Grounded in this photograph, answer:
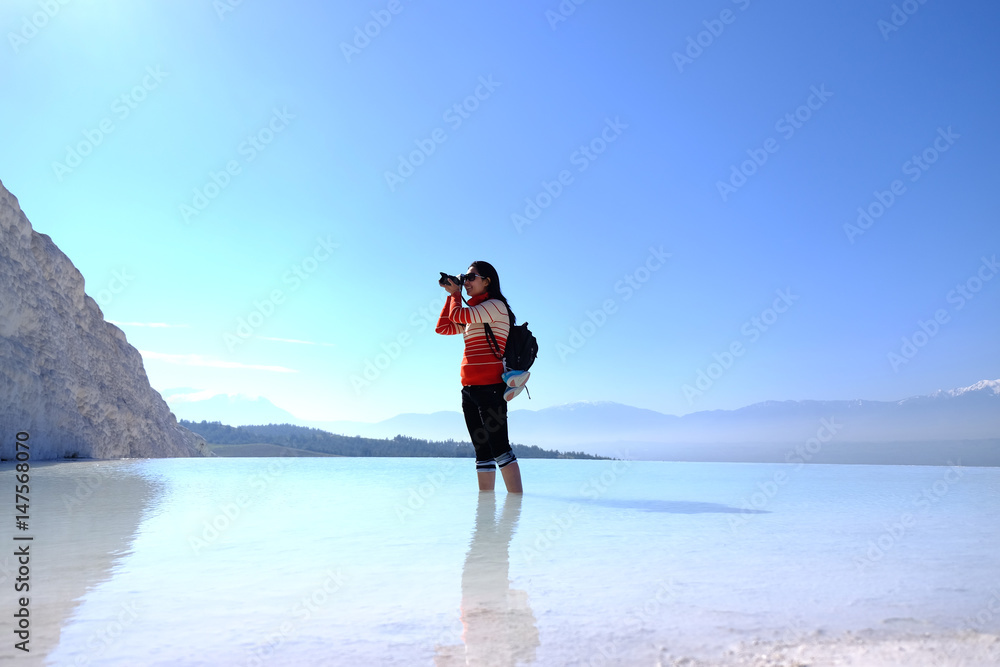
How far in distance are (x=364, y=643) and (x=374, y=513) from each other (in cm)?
277

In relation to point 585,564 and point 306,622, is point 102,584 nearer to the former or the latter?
point 306,622

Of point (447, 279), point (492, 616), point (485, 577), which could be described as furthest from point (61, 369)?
point (492, 616)

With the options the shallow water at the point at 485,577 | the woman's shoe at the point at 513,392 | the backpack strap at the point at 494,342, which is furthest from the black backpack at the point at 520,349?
the shallow water at the point at 485,577

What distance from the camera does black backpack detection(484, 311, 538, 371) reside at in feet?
18.3

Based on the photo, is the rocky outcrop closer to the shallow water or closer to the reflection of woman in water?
the shallow water

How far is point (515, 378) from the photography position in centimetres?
555

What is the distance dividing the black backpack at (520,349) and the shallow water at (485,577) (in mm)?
1224

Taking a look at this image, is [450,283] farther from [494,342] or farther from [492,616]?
[492,616]

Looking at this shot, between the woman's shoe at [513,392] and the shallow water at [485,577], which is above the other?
the woman's shoe at [513,392]

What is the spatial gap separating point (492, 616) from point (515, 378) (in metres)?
3.71

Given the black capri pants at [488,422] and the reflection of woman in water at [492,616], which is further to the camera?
the black capri pants at [488,422]

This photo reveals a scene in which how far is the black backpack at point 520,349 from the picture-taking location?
5.58 meters

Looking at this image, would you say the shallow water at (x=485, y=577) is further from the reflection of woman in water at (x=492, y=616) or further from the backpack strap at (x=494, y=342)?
the backpack strap at (x=494, y=342)

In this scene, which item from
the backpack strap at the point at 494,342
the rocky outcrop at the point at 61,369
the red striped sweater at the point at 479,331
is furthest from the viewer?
the rocky outcrop at the point at 61,369
